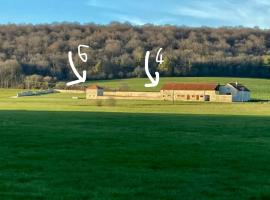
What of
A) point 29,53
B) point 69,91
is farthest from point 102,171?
point 29,53

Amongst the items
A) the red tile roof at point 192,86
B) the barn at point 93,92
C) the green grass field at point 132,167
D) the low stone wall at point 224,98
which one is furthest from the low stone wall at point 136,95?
the green grass field at point 132,167

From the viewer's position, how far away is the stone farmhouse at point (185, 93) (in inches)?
3656

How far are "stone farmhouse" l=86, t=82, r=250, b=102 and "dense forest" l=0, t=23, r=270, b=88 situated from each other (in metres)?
23.6

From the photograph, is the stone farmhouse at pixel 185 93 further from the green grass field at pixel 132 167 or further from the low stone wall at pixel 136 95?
the green grass field at pixel 132 167

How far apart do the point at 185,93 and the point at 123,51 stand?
47.3 m

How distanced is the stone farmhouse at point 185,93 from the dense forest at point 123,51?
77.6ft

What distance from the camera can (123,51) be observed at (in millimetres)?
141750

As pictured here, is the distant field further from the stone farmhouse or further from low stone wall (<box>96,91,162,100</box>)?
low stone wall (<box>96,91,162,100</box>)

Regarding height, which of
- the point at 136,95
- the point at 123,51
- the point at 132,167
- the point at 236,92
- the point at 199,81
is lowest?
the point at 136,95

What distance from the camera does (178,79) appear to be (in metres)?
122

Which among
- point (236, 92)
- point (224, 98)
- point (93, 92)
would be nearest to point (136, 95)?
point (93, 92)

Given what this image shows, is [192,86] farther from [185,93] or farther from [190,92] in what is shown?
[185,93]

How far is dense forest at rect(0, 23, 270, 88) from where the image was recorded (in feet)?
414

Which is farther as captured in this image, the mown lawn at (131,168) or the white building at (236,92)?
the white building at (236,92)
